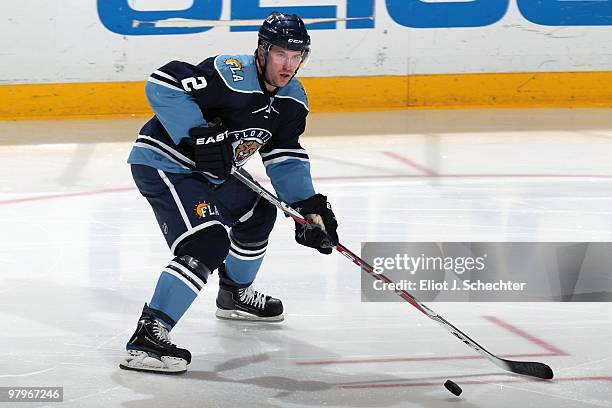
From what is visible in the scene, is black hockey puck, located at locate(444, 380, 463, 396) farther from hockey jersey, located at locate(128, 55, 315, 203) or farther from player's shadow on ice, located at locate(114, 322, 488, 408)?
hockey jersey, located at locate(128, 55, 315, 203)

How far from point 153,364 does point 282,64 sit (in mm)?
873

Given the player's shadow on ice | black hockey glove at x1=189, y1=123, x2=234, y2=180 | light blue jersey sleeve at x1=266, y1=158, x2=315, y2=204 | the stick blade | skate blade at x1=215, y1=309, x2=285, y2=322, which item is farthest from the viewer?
skate blade at x1=215, y1=309, x2=285, y2=322

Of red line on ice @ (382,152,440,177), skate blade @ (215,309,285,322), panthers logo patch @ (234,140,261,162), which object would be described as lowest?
red line on ice @ (382,152,440,177)

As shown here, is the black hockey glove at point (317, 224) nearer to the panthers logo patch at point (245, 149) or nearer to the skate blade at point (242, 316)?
the panthers logo patch at point (245, 149)

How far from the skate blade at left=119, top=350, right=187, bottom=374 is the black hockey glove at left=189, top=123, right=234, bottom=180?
514 mm

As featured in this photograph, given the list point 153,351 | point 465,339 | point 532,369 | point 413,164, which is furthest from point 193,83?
point 413,164

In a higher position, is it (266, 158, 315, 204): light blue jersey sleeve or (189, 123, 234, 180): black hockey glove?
(189, 123, 234, 180): black hockey glove

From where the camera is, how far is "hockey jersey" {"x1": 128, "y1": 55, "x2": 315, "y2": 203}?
3.02 meters

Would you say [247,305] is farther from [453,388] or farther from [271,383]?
[453,388]

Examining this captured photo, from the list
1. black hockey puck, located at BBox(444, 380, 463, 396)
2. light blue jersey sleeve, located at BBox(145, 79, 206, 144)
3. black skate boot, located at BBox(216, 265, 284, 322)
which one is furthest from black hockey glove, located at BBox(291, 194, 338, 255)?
black hockey puck, located at BBox(444, 380, 463, 396)

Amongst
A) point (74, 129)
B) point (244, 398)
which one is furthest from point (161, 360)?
point (74, 129)

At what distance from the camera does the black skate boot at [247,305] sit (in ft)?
11.3

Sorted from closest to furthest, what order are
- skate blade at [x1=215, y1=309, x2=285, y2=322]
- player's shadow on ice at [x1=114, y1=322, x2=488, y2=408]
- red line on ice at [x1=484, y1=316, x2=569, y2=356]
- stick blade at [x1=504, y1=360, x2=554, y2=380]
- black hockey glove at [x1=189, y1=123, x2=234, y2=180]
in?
player's shadow on ice at [x1=114, y1=322, x2=488, y2=408], stick blade at [x1=504, y1=360, x2=554, y2=380], black hockey glove at [x1=189, y1=123, x2=234, y2=180], red line on ice at [x1=484, y1=316, x2=569, y2=356], skate blade at [x1=215, y1=309, x2=285, y2=322]

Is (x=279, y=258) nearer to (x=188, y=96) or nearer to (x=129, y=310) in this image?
(x=129, y=310)
